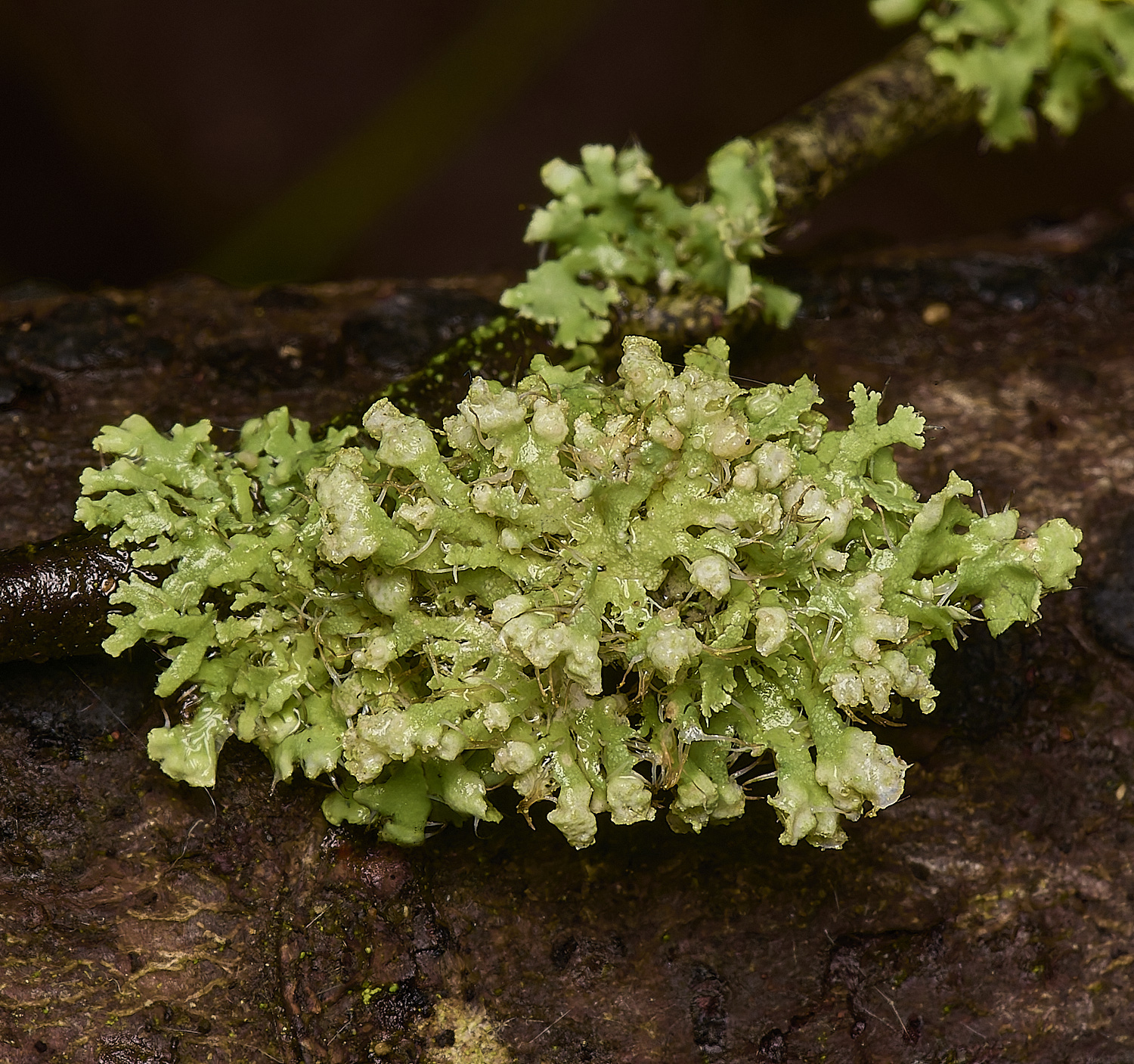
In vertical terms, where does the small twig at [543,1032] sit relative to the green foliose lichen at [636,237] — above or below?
below

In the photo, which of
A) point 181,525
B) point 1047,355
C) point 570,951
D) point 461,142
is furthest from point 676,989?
point 461,142

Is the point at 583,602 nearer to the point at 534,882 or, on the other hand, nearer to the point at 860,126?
the point at 534,882

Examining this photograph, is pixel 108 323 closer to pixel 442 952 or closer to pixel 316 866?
pixel 316 866

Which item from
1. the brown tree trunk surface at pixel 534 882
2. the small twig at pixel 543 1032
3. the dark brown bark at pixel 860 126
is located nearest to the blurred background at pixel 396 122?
the dark brown bark at pixel 860 126

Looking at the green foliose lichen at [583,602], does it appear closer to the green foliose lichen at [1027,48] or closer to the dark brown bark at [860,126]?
the dark brown bark at [860,126]

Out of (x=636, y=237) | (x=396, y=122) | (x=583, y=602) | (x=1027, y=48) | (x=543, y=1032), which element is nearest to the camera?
(x=583, y=602)

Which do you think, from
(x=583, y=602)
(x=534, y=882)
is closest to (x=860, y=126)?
(x=583, y=602)
